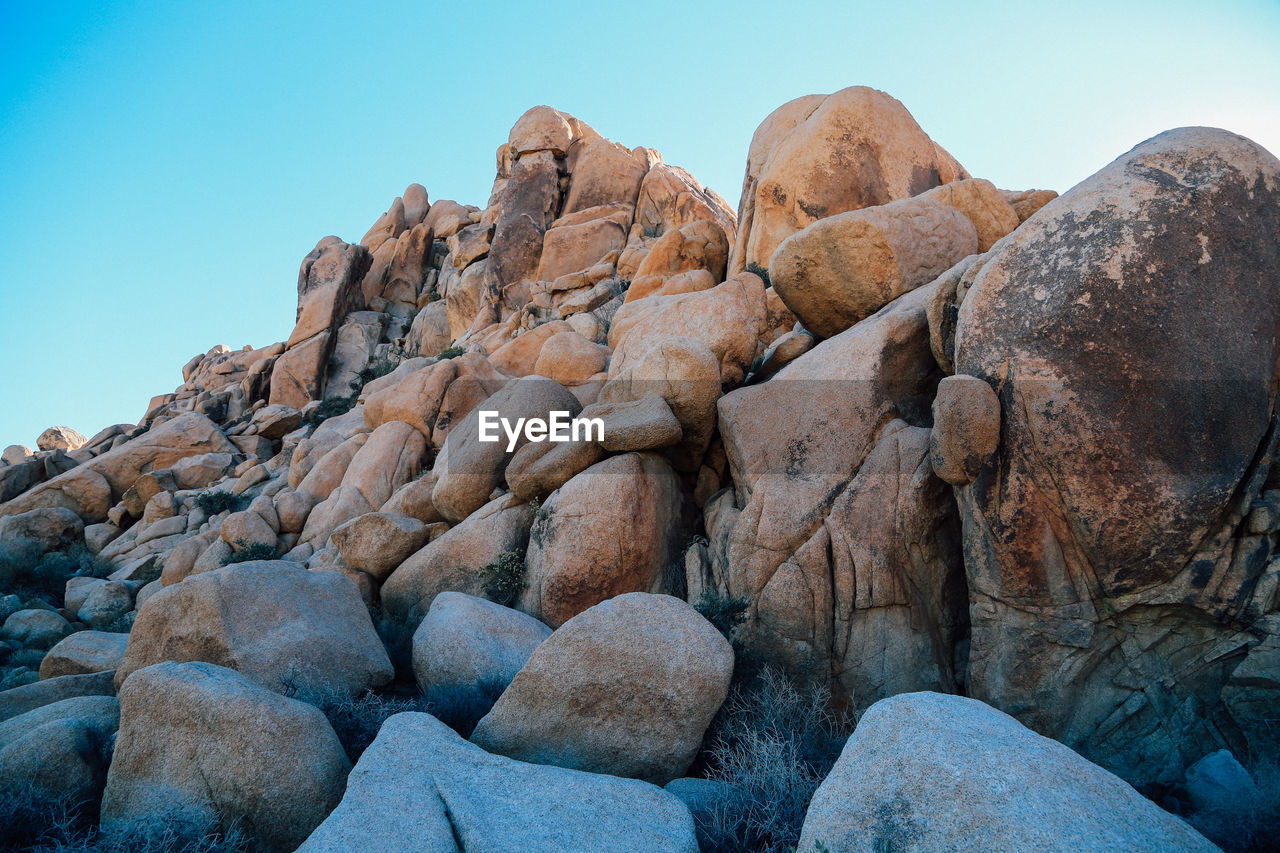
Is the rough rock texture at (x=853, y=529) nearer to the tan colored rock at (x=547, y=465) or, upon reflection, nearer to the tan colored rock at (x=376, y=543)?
the tan colored rock at (x=547, y=465)

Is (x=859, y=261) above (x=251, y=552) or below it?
above

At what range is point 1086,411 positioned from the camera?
7266 millimetres

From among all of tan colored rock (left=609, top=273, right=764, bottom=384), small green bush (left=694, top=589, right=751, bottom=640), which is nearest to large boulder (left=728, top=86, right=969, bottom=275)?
tan colored rock (left=609, top=273, right=764, bottom=384)

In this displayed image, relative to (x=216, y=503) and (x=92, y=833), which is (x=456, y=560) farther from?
(x=216, y=503)

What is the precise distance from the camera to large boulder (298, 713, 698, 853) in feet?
14.8

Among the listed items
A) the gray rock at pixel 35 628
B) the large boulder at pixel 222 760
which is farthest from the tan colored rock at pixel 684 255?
the large boulder at pixel 222 760

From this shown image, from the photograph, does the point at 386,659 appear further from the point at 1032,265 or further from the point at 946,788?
the point at 1032,265

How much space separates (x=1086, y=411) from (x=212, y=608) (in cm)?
939

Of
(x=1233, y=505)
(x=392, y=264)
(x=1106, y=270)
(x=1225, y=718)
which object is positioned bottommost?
(x=1225, y=718)

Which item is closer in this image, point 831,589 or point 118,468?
point 831,589

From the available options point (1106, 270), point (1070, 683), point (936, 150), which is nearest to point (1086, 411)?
point (1106, 270)

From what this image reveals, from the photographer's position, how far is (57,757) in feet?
20.2

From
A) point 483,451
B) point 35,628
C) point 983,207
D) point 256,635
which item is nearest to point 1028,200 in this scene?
point 983,207

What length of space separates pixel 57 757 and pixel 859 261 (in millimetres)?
11297
